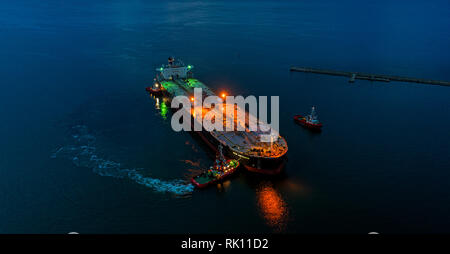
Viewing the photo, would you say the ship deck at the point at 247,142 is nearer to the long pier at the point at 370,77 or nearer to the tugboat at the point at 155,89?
the tugboat at the point at 155,89

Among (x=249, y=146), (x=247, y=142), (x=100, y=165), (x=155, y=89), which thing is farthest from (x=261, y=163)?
(x=155, y=89)

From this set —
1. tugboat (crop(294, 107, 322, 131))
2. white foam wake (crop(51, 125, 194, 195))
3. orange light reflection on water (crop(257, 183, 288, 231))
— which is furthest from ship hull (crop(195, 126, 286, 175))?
tugboat (crop(294, 107, 322, 131))

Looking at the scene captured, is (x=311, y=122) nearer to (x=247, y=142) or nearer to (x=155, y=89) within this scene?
(x=247, y=142)

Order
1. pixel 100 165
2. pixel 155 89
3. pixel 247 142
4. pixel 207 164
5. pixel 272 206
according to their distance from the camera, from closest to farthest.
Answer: pixel 272 206 < pixel 100 165 < pixel 207 164 < pixel 247 142 < pixel 155 89

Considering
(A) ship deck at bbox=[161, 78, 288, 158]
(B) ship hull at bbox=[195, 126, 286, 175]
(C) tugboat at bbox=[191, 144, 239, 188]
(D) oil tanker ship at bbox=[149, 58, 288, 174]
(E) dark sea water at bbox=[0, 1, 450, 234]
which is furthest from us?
(A) ship deck at bbox=[161, 78, 288, 158]

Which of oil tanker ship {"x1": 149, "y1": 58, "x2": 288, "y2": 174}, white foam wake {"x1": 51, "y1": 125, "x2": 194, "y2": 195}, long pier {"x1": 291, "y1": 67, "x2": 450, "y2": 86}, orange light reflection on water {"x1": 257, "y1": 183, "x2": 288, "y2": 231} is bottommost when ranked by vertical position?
orange light reflection on water {"x1": 257, "y1": 183, "x2": 288, "y2": 231}

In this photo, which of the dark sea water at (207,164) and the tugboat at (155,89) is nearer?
the dark sea water at (207,164)

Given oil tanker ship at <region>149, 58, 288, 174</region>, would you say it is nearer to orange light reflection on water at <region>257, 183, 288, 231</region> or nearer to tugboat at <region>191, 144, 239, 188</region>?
tugboat at <region>191, 144, 239, 188</region>

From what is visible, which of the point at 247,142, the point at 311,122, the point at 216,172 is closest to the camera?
the point at 216,172

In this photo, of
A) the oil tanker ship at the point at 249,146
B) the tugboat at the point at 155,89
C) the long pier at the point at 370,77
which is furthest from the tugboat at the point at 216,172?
the long pier at the point at 370,77
